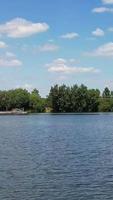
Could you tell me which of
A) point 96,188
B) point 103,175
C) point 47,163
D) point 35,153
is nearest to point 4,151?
point 35,153

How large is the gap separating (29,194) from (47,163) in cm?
1309

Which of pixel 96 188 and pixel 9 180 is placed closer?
pixel 96 188

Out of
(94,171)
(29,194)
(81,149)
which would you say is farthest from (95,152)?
(29,194)

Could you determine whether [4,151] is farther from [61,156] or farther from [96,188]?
[96,188]

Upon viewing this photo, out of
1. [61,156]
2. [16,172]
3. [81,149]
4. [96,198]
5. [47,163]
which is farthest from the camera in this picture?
[81,149]

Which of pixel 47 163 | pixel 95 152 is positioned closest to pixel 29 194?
pixel 47 163

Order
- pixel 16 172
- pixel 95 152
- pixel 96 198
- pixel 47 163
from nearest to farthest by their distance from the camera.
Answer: pixel 96 198 < pixel 16 172 < pixel 47 163 < pixel 95 152

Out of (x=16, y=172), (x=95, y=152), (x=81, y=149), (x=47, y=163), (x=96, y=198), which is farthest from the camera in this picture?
(x=81, y=149)

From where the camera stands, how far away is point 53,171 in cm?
3769

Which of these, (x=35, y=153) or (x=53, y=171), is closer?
(x=53, y=171)

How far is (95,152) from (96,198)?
904 inches

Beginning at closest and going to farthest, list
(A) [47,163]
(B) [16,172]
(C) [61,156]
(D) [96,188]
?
(D) [96,188] → (B) [16,172] → (A) [47,163] → (C) [61,156]

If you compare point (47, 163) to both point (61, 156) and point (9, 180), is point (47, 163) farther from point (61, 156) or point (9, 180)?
point (9, 180)

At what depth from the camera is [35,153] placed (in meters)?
50.7
